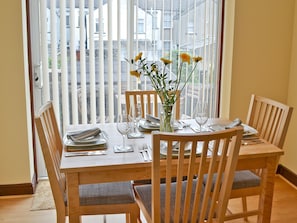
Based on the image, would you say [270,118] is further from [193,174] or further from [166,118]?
[193,174]

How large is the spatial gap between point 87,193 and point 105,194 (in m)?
0.10

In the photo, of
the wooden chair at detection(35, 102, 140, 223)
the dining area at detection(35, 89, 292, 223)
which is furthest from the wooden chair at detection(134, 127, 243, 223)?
the wooden chair at detection(35, 102, 140, 223)

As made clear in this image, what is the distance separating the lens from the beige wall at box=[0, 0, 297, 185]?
296 centimetres

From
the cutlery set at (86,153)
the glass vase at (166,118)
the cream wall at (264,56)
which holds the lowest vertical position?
the cutlery set at (86,153)

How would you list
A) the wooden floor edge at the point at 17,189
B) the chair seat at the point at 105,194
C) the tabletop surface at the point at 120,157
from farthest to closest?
the wooden floor edge at the point at 17,189 → the chair seat at the point at 105,194 → the tabletop surface at the point at 120,157

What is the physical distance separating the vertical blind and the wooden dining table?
1.28 meters

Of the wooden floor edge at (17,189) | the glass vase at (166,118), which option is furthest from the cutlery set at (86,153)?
the wooden floor edge at (17,189)

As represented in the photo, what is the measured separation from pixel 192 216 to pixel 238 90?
188cm

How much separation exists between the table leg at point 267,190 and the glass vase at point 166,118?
1.97 ft

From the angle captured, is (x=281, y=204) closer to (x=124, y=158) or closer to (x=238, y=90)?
(x=238, y=90)

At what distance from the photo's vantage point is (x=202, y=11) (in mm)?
3371

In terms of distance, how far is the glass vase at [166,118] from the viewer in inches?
84.5

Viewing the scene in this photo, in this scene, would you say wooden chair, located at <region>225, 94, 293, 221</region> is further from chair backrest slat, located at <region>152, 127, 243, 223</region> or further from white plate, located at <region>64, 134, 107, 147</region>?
white plate, located at <region>64, 134, 107, 147</region>

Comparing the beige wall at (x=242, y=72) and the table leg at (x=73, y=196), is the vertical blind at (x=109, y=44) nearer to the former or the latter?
the beige wall at (x=242, y=72)
